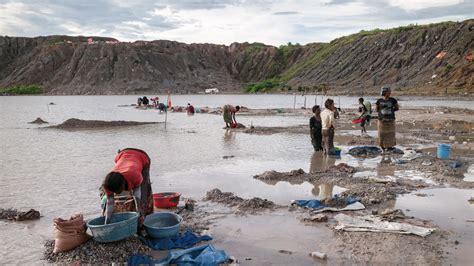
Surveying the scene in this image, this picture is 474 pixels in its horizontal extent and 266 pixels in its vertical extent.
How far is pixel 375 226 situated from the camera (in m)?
6.70

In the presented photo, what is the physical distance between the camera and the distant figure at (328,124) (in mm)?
12703

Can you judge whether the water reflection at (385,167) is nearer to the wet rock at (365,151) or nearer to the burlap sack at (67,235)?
the wet rock at (365,151)

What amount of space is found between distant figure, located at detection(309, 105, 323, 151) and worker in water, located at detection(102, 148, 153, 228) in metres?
7.51

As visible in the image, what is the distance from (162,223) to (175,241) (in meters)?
0.50

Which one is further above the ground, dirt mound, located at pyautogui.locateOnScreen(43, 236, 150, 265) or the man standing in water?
the man standing in water

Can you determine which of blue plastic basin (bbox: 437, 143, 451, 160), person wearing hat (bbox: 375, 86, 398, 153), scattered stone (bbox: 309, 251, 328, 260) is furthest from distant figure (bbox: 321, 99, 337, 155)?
scattered stone (bbox: 309, 251, 328, 260)

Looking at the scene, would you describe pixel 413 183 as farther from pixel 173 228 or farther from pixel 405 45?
pixel 405 45

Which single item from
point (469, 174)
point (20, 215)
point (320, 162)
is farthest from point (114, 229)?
point (469, 174)

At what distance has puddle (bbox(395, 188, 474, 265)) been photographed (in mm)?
5855

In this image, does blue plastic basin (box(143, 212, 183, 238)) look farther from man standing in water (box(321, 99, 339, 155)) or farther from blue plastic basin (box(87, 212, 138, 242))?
man standing in water (box(321, 99, 339, 155))

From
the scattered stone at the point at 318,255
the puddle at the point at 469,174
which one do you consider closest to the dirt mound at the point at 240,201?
the scattered stone at the point at 318,255

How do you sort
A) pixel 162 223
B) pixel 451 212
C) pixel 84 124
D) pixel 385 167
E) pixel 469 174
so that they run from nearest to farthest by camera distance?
pixel 162 223, pixel 451 212, pixel 469 174, pixel 385 167, pixel 84 124

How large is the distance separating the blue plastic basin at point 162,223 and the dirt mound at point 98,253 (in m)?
0.27

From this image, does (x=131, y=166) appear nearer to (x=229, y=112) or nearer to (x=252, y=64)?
(x=229, y=112)
